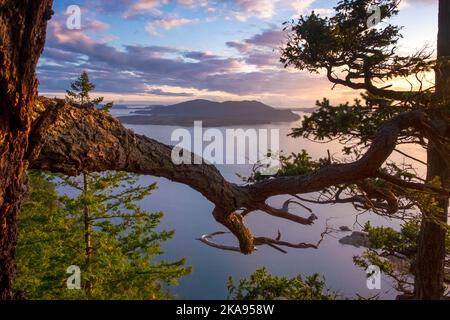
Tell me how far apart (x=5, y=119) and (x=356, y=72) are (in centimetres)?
567

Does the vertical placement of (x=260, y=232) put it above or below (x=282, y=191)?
below

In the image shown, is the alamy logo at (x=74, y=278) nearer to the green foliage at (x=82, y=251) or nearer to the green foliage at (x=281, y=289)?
the green foliage at (x=82, y=251)

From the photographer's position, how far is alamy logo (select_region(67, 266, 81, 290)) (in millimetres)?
8281

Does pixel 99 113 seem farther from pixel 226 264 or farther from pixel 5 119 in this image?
pixel 226 264

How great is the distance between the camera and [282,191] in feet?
12.7

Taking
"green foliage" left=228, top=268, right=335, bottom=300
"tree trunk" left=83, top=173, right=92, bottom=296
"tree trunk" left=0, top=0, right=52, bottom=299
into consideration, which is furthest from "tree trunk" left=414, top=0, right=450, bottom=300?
"tree trunk" left=83, top=173, right=92, bottom=296

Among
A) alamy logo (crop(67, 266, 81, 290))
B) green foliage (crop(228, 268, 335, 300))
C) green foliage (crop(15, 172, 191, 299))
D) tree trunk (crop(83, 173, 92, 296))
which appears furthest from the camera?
tree trunk (crop(83, 173, 92, 296))

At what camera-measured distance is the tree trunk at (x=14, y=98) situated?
1.55m

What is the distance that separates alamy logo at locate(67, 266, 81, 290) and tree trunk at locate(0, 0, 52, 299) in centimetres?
705

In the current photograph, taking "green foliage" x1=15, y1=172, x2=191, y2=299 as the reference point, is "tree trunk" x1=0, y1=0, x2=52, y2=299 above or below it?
above

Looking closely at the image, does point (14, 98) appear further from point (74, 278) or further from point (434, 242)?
point (74, 278)

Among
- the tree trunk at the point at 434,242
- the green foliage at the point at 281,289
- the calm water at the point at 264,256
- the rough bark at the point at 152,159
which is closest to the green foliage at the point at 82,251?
the green foliage at the point at 281,289

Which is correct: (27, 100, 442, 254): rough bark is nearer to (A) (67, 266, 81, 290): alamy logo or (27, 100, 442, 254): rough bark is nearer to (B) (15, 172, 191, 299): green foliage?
(A) (67, 266, 81, 290): alamy logo

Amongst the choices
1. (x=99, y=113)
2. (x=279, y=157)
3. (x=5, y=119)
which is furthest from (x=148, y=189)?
(x=5, y=119)
